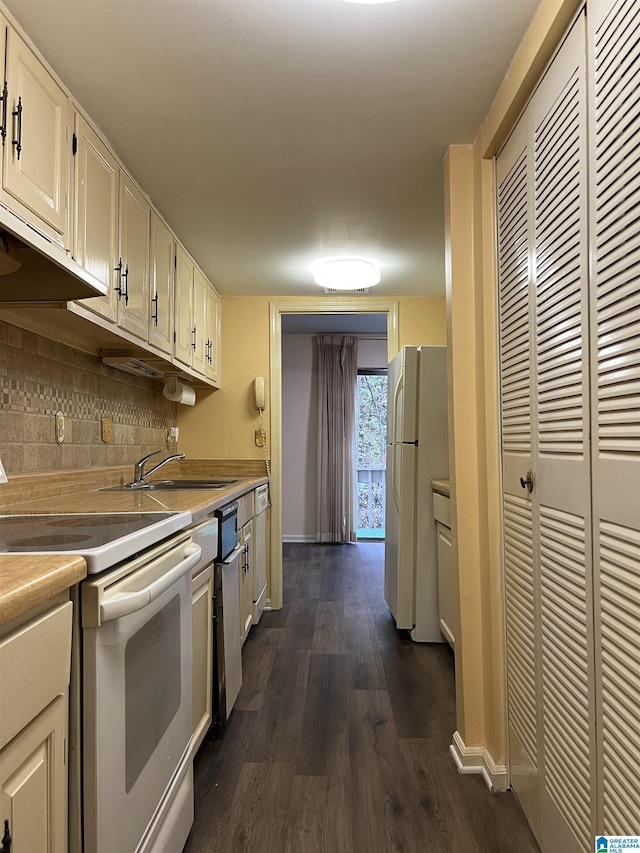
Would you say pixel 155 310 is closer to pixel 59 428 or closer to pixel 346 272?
pixel 59 428

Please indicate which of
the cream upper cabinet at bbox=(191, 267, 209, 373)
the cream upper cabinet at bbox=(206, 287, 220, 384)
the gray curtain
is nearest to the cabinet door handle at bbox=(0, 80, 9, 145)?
the cream upper cabinet at bbox=(191, 267, 209, 373)

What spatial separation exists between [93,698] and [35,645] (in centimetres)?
23

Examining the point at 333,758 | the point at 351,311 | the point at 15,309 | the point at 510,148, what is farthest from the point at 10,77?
the point at 351,311

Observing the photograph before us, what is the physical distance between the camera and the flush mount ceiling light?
10.2ft

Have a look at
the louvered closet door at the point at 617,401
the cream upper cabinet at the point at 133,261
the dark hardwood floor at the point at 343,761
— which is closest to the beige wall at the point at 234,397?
the dark hardwood floor at the point at 343,761

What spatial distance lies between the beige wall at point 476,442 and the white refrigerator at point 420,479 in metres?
1.11

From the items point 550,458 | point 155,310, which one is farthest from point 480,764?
point 155,310

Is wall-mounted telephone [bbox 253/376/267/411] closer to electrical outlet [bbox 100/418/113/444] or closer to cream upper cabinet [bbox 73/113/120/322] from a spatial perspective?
electrical outlet [bbox 100/418/113/444]

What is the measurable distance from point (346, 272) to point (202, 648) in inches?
84.9

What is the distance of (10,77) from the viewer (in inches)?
52.0

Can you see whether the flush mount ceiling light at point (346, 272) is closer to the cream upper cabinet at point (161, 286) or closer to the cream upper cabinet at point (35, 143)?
the cream upper cabinet at point (161, 286)

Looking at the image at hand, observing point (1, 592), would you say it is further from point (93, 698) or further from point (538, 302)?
point (538, 302)

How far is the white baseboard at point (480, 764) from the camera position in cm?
172

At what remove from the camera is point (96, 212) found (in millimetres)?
1784
